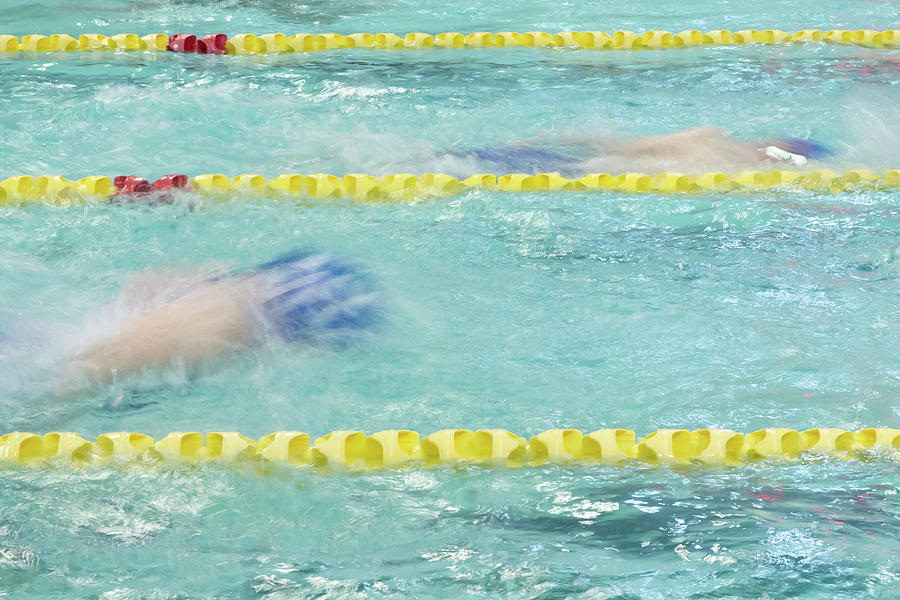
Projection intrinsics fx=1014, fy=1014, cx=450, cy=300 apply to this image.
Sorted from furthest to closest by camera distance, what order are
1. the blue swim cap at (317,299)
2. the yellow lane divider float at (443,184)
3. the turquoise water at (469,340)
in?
the yellow lane divider float at (443,184)
the blue swim cap at (317,299)
the turquoise water at (469,340)

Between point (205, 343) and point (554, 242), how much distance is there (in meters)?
1.56

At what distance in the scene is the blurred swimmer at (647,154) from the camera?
4973 mm

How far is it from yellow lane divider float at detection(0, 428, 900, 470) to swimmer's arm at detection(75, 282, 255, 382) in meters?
0.48

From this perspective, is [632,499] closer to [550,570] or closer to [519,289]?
[550,570]

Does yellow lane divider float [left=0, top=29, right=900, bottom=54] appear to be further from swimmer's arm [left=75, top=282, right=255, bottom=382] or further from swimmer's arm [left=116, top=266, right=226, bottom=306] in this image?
swimmer's arm [left=75, top=282, right=255, bottom=382]

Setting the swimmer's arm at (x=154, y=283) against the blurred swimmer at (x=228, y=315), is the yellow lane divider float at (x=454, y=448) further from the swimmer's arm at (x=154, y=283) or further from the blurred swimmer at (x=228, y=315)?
the swimmer's arm at (x=154, y=283)

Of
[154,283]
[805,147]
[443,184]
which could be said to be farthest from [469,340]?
[805,147]

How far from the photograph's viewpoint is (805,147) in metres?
5.19

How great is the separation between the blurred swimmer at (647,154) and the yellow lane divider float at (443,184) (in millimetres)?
213

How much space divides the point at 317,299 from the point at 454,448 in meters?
1.09

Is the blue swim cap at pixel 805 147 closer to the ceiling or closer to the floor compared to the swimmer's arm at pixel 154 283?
closer to the ceiling

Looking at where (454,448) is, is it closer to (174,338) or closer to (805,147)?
(174,338)

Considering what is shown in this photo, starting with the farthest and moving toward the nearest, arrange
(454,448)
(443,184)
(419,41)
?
1. (419,41)
2. (443,184)
3. (454,448)

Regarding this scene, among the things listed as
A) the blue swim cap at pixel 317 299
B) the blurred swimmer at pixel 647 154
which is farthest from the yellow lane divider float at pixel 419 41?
the blue swim cap at pixel 317 299
